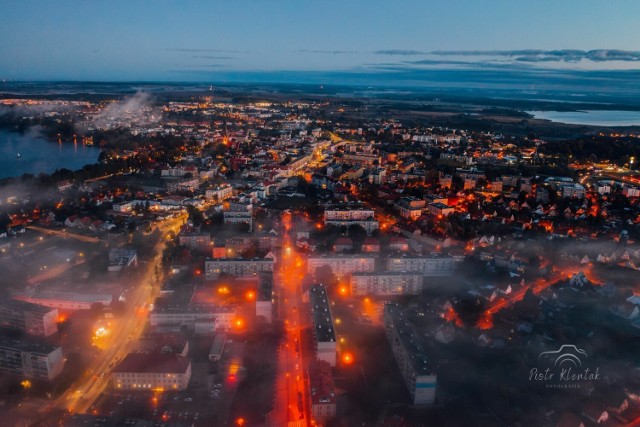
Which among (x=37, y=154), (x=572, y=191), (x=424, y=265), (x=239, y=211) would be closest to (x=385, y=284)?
(x=424, y=265)

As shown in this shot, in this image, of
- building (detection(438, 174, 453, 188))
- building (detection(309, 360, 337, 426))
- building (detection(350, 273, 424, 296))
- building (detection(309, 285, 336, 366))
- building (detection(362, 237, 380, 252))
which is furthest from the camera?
building (detection(438, 174, 453, 188))

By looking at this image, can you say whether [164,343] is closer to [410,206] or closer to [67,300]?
[67,300]

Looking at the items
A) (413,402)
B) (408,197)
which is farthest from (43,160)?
(413,402)

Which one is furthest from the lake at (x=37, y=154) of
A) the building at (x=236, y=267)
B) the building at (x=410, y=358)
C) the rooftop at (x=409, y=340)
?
the building at (x=410, y=358)

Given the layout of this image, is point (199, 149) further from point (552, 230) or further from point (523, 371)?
point (523, 371)

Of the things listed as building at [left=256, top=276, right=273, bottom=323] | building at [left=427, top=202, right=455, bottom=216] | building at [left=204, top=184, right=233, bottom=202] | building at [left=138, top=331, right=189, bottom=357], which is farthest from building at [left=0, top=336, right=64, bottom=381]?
building at [left=427, top=202, right=455, bottom=216]

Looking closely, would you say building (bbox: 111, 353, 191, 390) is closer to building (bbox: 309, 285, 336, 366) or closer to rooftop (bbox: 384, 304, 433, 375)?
building (bbox: 309, 285, 336, 366)

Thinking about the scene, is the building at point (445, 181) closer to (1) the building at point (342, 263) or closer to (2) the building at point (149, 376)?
(1) the building at point (342, 263)
